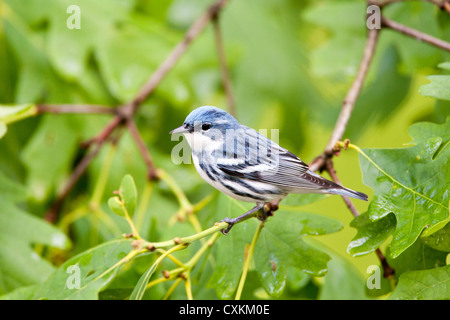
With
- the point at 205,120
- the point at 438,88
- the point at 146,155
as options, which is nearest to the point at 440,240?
the point at 438,88

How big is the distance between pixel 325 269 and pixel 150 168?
0.82 m

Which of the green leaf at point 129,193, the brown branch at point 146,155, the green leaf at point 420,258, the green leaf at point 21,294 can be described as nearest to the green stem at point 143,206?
the brown branch at point 146,155

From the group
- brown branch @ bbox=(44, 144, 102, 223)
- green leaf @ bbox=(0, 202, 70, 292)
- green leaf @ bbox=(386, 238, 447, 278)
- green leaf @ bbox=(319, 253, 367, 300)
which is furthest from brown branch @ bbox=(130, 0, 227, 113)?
green leaf @ bbox=(386, 238, 447, 278)

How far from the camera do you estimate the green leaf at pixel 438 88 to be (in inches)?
50.6

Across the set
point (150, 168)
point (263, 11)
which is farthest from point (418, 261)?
point (263, 11)

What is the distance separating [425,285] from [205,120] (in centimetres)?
67

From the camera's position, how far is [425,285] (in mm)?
1249

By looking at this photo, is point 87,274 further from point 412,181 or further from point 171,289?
point 412,181

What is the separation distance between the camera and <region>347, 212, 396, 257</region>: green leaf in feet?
4.19

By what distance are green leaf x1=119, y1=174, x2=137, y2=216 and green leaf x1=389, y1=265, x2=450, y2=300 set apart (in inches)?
27.3

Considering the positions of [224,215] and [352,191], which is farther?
[224,215]

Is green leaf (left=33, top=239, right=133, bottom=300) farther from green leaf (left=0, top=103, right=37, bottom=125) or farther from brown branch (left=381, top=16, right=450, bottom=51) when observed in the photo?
brown branch (left=381, top=16, right=450, bottom=51)
